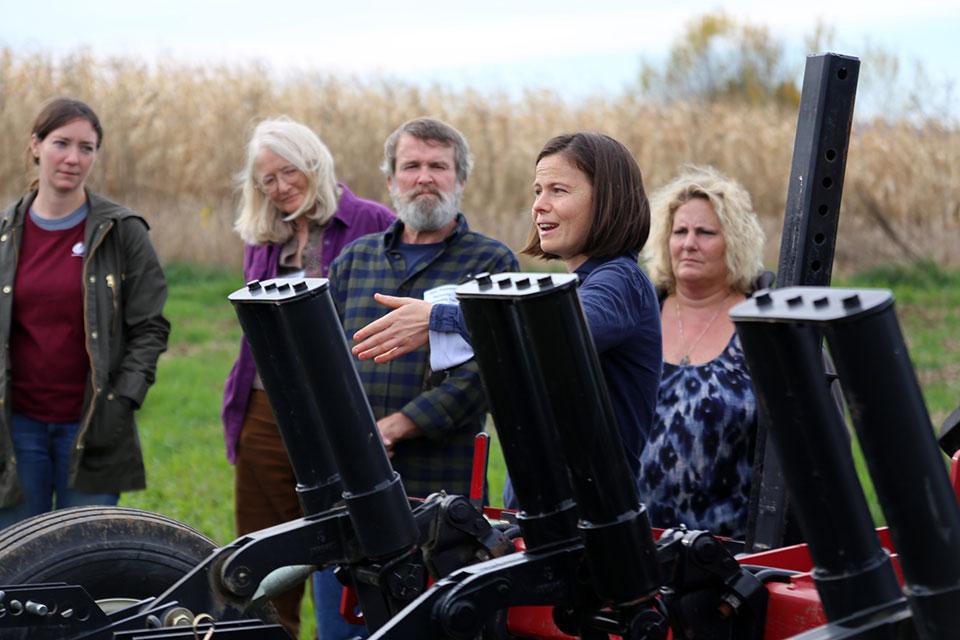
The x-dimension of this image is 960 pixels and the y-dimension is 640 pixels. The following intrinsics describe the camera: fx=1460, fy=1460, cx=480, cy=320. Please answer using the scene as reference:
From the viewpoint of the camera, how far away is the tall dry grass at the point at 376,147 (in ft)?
56.2

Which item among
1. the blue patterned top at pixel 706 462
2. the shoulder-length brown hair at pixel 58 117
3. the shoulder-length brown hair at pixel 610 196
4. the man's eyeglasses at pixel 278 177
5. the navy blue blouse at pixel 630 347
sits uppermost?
the shoulder-length brown hair at pixel 58 117

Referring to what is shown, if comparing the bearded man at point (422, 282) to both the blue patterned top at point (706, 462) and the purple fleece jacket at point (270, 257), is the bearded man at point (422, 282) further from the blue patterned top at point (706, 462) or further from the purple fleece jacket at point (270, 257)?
the blue patterned top at point (706, 462)

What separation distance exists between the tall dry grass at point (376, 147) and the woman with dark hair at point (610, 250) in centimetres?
1292

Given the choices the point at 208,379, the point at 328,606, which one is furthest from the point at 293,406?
the point at 208,379

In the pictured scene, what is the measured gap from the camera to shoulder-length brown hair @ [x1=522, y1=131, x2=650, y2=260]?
346cm

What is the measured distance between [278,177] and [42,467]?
4.63 ft

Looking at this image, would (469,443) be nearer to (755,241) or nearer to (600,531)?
(755,241)

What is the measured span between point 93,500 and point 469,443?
154 centimetres

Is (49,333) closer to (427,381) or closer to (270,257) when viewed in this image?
(270,257)

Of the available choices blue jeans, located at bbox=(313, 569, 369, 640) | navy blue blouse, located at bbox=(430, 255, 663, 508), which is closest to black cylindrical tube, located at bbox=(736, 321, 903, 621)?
navy blue blouse, located at bbox=(430, 255, 663, 508)

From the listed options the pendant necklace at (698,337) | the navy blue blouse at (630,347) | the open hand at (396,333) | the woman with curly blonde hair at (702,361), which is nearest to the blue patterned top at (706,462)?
the woman with curly blonde hair at (702,361)

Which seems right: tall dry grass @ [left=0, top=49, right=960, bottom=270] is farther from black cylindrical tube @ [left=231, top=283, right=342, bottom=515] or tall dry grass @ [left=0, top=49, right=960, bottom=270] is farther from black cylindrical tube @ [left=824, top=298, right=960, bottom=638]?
black cylindrical tube @ [left=824, top=298, right=960, bottom=638]

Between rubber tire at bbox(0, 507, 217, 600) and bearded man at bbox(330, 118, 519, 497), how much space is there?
4.15ft

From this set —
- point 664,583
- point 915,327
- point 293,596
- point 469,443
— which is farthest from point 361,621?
point 915,327
